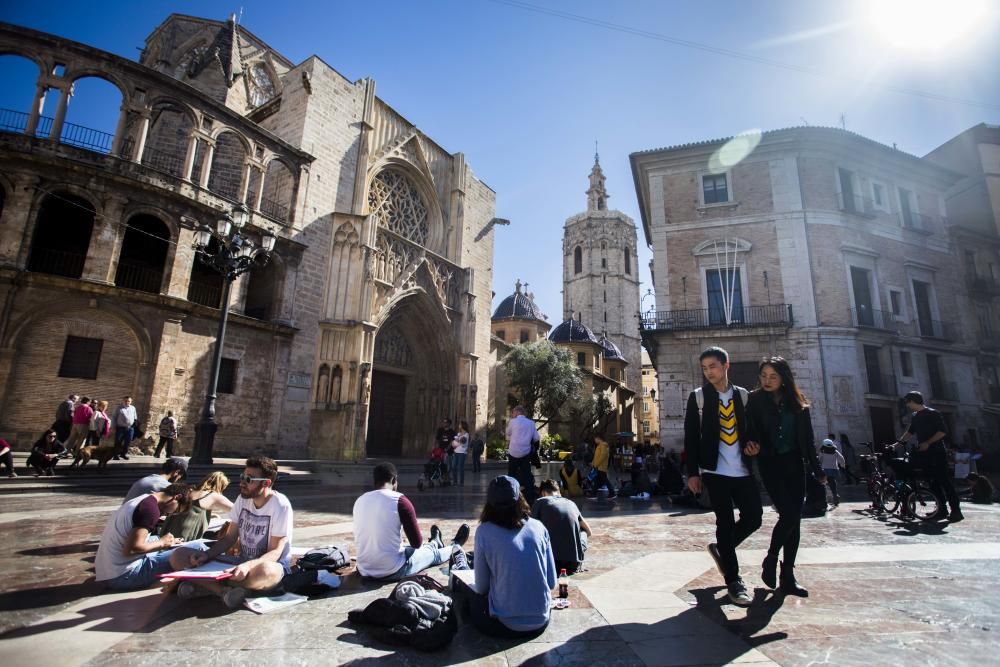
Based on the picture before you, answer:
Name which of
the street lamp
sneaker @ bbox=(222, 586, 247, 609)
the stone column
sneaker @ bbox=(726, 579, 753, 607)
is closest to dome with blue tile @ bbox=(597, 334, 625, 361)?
the street lamp

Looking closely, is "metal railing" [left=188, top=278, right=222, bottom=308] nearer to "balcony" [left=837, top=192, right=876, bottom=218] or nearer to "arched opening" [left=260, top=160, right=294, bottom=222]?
"arched opening" [left=260, top=160, right=294, bottom=222]

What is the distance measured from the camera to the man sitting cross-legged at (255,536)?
10.8 ft

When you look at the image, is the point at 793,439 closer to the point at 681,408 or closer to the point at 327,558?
the point at 327,558

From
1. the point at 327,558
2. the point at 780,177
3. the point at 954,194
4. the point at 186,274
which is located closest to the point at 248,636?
the point at 327,558

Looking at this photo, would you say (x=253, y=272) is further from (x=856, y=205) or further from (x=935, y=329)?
(x=935, y=329)

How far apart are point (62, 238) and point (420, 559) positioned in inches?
650

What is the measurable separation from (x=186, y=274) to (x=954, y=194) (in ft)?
118

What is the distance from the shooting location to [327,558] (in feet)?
12.6

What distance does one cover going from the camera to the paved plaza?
2434 mm

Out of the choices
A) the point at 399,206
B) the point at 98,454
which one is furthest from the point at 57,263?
the point at 399,206

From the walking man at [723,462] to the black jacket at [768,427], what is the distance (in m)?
0.08

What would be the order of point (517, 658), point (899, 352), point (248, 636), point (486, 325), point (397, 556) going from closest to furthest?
point (517, 658) < point (248, 636) < point (397, 556) < point (899, 352) < point (486, 325)

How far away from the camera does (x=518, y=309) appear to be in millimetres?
42000

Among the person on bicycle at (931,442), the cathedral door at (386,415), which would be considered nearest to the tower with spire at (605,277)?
the cathedral door at (386,415)
